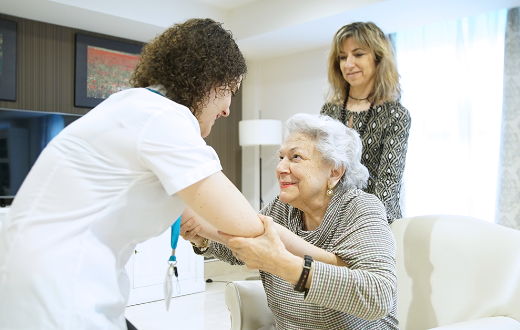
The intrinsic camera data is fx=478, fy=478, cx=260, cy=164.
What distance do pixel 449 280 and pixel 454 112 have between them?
2.91 metres

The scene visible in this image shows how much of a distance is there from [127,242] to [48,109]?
4005mm

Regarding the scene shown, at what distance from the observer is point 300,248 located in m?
1.40

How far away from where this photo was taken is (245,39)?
16.5 ft

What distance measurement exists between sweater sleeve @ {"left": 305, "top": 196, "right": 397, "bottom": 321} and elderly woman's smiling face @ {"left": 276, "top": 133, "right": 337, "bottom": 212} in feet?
1.07

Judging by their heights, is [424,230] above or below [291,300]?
above

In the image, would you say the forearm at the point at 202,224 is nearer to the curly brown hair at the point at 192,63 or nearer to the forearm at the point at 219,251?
the forearm at the point at 219,251

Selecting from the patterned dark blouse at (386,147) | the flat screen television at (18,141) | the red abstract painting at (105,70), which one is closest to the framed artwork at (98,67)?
the red abstract painting at (105,70)

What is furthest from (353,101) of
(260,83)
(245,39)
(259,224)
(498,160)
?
(260,83)

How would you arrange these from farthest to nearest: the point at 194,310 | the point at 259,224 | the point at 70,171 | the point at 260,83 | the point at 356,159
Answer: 1. the point at 260,83
2. the point at 194,310
3. the point at 356,159
4. the point at 259,224
5. the point at 70,171

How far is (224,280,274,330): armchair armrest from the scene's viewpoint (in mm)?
1833

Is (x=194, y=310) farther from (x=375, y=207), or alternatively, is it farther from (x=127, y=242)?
(x=127, y=242)

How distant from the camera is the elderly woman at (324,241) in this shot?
1.23 m

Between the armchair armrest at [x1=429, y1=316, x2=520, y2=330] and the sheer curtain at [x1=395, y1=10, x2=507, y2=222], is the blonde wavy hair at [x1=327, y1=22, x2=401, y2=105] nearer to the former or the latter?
the armchair armrest at [x1=429, y1=316, x2=520, y2=330]

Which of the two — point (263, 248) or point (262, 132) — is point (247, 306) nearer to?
point (263, 248)
